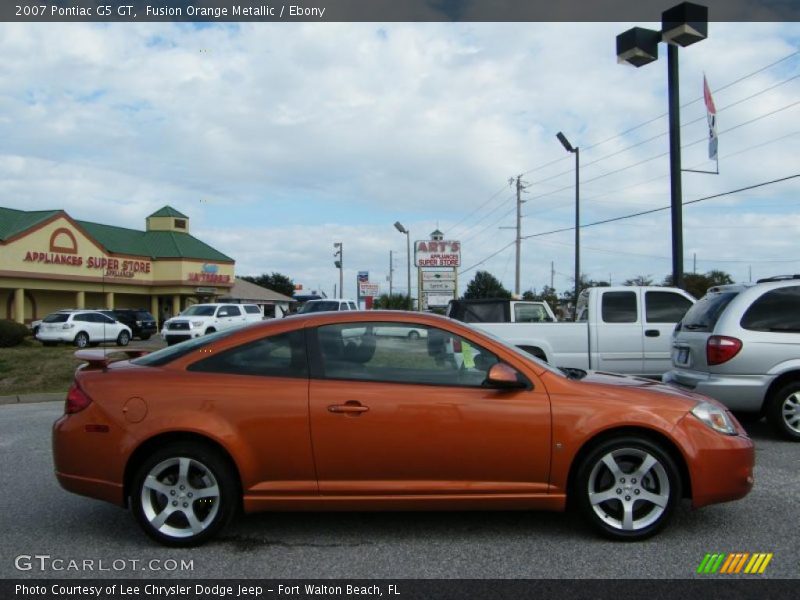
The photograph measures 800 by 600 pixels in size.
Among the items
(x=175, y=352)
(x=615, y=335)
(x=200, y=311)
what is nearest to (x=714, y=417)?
(x=175, y=352)

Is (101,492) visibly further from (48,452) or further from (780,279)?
(780,279)

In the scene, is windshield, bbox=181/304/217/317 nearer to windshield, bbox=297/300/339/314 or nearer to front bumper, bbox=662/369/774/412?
windshield, bbox=297/300/339/314

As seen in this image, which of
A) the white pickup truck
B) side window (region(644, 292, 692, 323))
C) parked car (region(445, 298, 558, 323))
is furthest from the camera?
parked car (region(445, 298, 558, 323))

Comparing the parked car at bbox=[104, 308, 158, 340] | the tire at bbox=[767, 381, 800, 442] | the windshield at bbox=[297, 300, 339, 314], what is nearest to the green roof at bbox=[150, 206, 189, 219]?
the parked car at bbox=[104, 308, 158, 340]

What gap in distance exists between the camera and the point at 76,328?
87.2ft

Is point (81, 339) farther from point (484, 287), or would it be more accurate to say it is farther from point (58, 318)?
point (484, 287)

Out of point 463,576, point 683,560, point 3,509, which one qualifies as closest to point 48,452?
point 3,509

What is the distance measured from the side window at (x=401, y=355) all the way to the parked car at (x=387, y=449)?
0.17 feet

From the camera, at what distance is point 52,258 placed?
1652 inches

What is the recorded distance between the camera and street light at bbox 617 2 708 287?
14047 mm

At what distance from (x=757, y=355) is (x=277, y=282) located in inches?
3978

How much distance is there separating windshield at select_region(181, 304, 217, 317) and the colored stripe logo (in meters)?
27.8

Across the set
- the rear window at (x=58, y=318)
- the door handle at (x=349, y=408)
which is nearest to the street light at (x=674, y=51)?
the door handle at (x=349, y=408)
